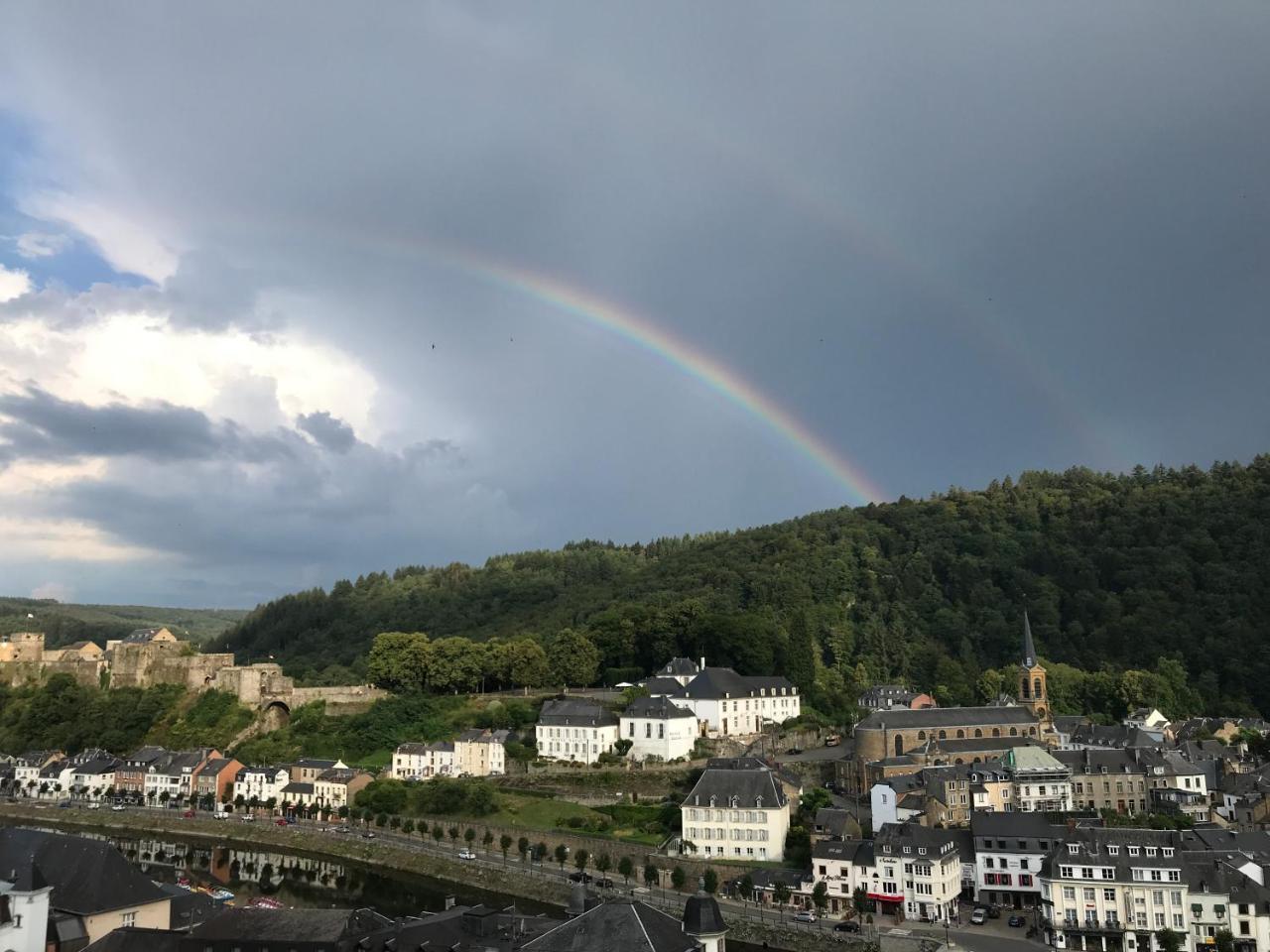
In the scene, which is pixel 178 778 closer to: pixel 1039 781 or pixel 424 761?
pixel 424 761

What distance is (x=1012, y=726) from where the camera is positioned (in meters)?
62.9

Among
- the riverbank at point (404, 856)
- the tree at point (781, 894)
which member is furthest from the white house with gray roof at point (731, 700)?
the tree at point (781, 894)

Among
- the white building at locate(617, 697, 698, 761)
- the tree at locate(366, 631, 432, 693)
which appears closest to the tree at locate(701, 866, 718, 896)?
the white building at locate(617, 697, 698, 761)

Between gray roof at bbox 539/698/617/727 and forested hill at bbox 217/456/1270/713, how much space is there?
12.3 metres

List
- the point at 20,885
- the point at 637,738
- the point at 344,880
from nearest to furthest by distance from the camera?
the point at 20,885 < the point at 344,880 < the point at 637,738

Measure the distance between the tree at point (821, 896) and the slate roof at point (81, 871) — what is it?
2468cm

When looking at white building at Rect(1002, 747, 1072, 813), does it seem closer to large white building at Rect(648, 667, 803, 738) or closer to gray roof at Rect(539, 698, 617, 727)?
large white building at Rect(648, 667, 803, 738)

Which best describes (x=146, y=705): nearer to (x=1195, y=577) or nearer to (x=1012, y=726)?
(x=1012, y=726)

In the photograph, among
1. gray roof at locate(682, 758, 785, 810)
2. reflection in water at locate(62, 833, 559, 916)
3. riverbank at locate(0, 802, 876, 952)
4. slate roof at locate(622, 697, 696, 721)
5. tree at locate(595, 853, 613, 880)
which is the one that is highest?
slate roof at locate(622, 697, 696, 721)

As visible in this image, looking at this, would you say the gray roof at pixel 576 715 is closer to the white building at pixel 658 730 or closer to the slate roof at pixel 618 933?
the white building at pixel 658 730

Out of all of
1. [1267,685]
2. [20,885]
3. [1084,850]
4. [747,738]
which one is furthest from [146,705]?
[1267,685]

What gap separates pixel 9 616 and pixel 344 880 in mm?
159757

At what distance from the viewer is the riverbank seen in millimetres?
39625

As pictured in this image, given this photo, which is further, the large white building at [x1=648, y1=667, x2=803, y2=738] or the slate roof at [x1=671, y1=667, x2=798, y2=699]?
the slate roof at [x1=671, y1=667, x2=798, y2=699]
